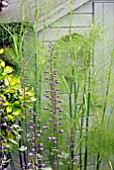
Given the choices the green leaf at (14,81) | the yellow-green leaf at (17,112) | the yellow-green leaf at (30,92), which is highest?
the green leaf at (14,81)

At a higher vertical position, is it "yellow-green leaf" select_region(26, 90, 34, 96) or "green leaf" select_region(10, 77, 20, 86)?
"green leaf" select_region(10, 77, 20, 86)

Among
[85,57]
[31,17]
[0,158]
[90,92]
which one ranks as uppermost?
[31,17]

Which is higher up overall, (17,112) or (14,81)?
(14,81)

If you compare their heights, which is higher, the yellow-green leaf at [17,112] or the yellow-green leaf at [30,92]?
the yellow-green leaf at [30,92]

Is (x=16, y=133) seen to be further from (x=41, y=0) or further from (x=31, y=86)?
(x=41, y=0)

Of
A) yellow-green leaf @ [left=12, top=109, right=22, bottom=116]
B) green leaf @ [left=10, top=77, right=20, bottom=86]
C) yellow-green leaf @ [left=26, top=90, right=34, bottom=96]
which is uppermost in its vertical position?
green leaf @ [left=10, top=77, right=20, bottom=86]

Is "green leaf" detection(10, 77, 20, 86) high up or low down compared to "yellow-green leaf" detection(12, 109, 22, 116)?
up

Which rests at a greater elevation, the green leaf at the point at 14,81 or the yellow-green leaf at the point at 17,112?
the green leaf at the point at 14,81

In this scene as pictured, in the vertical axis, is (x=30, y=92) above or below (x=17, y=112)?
above

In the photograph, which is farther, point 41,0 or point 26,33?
point 26,33

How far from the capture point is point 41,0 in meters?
3.21

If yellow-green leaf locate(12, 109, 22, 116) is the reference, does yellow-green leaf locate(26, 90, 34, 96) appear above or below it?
above

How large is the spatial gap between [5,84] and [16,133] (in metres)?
0.39

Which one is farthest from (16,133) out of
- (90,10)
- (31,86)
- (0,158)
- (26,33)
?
(90,10)
